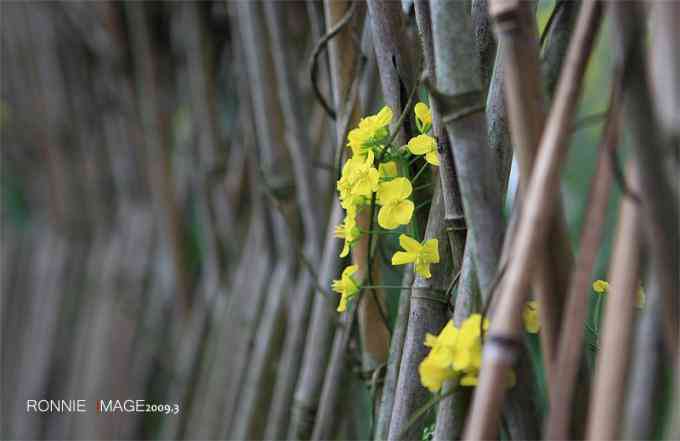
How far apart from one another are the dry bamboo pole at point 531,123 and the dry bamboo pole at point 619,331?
0.05 m

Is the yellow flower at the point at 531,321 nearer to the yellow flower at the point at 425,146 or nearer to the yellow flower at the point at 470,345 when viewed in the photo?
the yellow flower at the point at 470,345

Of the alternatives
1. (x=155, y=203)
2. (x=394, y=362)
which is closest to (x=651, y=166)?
(x=394, y=362)

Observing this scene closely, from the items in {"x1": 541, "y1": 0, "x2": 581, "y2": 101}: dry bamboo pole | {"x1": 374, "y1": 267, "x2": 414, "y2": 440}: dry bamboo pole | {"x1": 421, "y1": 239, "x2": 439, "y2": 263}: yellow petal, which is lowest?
{"x1": 374, "y1": 267, "x2": 414, "y2": 440}: dry bamboo pole

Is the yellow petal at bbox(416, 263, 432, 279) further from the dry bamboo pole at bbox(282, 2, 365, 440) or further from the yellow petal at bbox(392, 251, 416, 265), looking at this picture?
the dry bamboo pole at bbox(282, 2, 365, 440)

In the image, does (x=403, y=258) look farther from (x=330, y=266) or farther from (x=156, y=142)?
(x=156, y=142)

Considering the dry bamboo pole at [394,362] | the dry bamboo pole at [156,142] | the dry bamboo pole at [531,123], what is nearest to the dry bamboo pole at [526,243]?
the dry bamboo pole at [531,123]

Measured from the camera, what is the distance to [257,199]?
1386 mm

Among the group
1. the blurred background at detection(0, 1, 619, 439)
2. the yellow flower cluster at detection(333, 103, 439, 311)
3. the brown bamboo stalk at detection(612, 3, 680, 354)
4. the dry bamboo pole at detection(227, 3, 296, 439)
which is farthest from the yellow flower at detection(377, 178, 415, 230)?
the dry bamboo pole at detection(227, 3, 296, 439)

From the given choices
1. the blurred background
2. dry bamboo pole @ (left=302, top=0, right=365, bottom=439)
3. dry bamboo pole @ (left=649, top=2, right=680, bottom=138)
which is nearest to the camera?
dry bamboo pole @ (left=649, top=2, right=680, bottom=138)

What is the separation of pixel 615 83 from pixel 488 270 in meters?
0.15

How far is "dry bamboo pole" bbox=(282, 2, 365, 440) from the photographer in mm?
822

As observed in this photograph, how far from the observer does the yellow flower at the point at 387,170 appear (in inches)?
23.8

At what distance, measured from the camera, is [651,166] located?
14.5 inches

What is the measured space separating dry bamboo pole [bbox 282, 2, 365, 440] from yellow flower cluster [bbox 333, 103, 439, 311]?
0.67 ft
